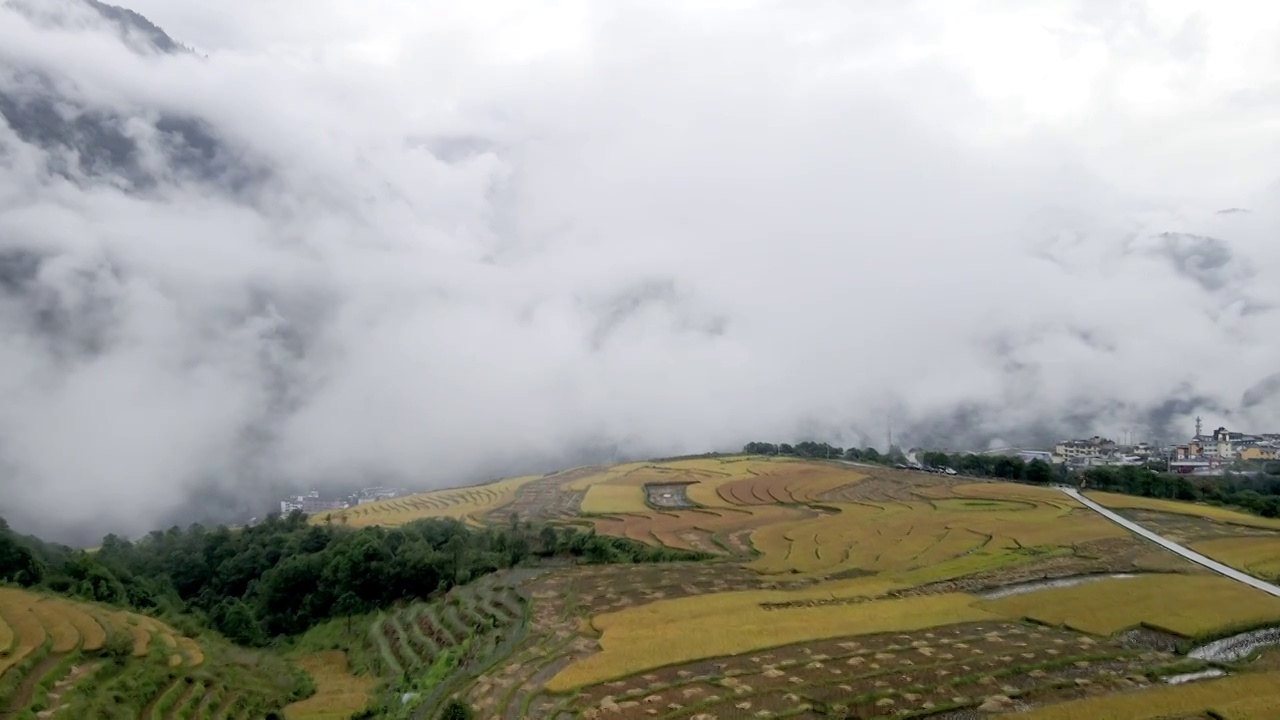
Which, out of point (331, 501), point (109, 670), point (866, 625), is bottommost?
point (331, 501)

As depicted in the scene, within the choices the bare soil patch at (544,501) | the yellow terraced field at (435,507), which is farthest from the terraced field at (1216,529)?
the yellow terraced field at (435,507)

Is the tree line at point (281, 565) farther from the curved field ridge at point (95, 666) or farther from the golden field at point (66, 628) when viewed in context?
the curved field ridge at point (95, 666)

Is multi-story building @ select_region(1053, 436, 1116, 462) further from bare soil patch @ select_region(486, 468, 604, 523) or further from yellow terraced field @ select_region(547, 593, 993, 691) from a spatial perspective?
yellow terraced field @ select_region(547, 593, 993, 691)

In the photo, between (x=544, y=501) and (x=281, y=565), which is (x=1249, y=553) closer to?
(x=281, y=565)

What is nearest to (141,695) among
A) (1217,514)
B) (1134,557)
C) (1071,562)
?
(1071,562)

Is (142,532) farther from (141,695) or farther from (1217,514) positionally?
(1217,514)

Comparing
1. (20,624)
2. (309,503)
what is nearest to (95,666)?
(20,624)
